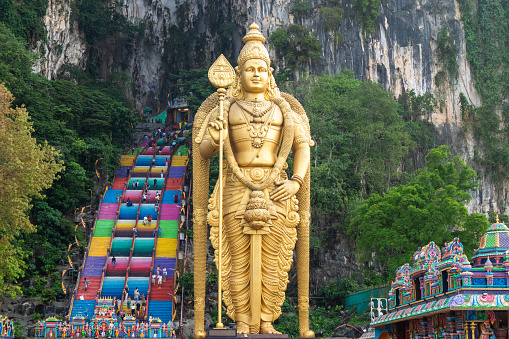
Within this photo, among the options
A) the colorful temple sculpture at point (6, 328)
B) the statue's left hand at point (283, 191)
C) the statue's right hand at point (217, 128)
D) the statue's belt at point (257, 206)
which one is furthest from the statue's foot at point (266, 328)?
the colorful temple sculpture at point (6, 328)

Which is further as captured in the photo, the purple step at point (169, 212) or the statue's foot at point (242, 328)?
the purple step at point (169, 212)

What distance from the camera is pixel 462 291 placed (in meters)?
10.6

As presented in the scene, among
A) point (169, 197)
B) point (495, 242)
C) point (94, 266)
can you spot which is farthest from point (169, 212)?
point (495, 242)

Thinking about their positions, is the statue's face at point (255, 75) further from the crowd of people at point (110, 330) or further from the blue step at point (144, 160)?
the blue step at point (144, 160)

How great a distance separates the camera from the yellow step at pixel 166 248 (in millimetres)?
24891

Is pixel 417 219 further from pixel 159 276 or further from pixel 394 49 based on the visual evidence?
pixel 394 49

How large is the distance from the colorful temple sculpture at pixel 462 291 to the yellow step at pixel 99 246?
46.5 ft

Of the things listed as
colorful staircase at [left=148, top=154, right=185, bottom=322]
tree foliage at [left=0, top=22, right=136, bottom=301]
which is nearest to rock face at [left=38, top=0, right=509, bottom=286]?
tree foliage at [left=0, top=22, right=136, bottom=301]

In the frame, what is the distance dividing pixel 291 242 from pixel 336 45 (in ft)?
87.9

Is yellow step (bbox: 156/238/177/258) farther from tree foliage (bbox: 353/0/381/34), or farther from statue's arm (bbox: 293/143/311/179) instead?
tree foliage (bbox: 353/0/381/34)

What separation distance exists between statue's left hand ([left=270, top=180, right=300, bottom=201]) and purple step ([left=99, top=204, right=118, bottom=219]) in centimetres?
1682

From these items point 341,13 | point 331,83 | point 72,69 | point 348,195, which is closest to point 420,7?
point 341,13

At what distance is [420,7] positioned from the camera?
3788cm

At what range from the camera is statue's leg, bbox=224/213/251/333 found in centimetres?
1138
